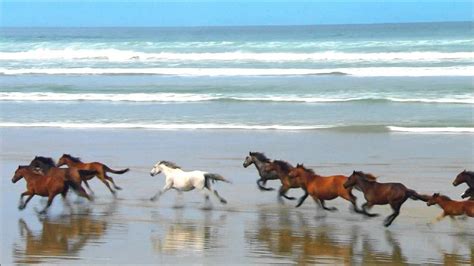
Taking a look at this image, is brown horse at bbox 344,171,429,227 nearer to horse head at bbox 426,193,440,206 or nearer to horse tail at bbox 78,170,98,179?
horse head at bbox 426,193,440,206

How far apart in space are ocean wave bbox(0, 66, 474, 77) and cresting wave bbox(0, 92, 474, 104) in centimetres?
680

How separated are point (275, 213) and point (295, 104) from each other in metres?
11.0

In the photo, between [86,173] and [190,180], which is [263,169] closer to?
[190,180]

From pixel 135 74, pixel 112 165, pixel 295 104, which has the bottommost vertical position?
pixel 112 165

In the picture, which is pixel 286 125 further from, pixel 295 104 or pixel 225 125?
pixel 295 104

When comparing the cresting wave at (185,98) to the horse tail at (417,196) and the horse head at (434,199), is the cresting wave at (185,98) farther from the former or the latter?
the horse head at (434,199)

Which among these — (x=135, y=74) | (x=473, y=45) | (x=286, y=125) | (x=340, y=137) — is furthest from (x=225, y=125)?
(x=473, y=45)

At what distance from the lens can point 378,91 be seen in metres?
24.2

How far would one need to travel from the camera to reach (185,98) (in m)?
23.4

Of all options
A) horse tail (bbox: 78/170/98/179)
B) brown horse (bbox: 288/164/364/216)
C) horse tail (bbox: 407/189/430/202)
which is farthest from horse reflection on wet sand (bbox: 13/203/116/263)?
horse tail (bbox: 407/189/430/202)

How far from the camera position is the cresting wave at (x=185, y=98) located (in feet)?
71.8

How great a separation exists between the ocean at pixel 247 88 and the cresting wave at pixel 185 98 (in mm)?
26

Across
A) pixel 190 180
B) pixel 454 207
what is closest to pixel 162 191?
pixel 190 180

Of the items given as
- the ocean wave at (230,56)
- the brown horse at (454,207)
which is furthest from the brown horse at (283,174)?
the ocean wave at (230,56)
